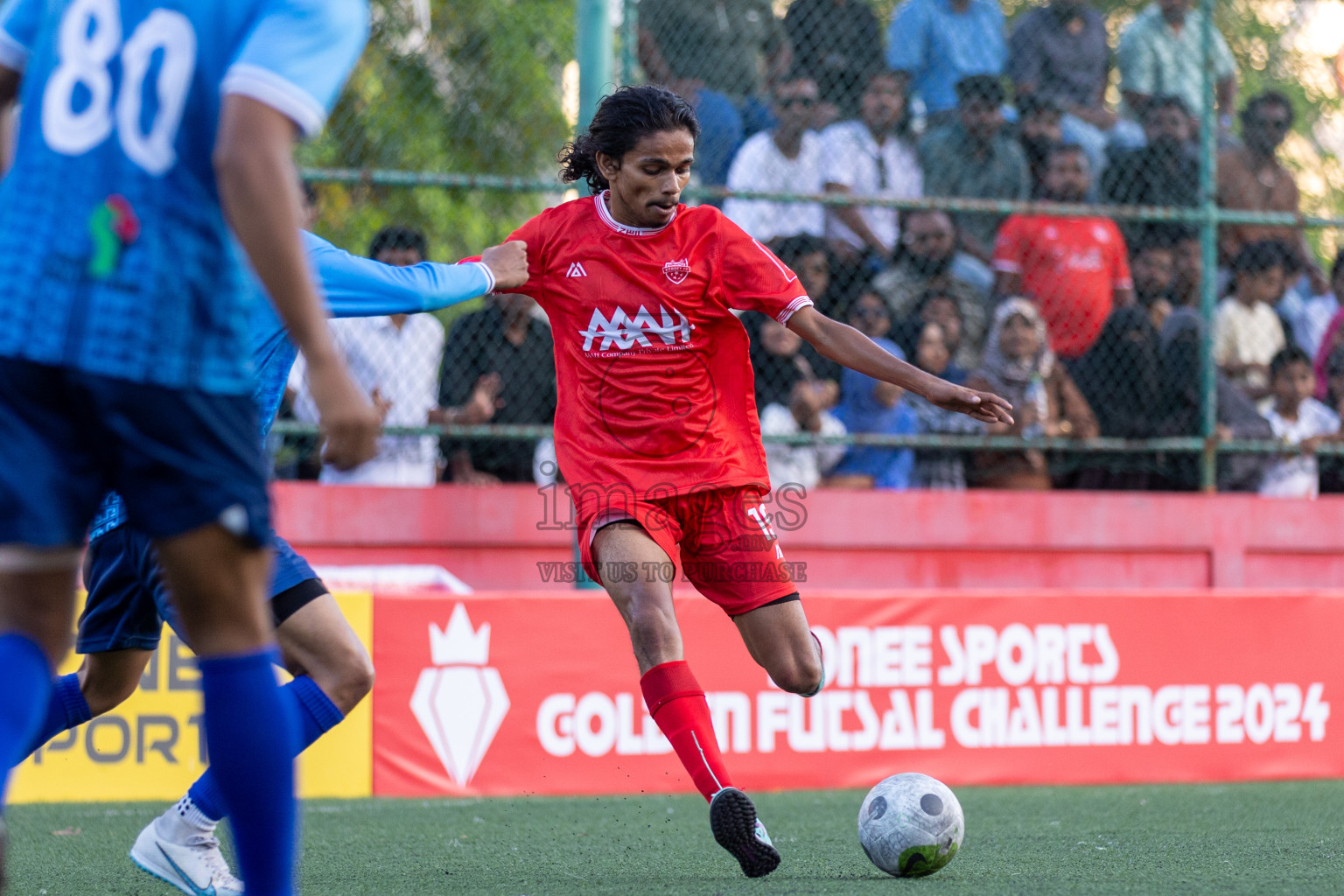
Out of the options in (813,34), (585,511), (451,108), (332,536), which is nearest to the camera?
(585,511)

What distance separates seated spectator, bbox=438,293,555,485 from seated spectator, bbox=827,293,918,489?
1559 mm

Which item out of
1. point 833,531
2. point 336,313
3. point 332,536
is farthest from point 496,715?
point 336,313

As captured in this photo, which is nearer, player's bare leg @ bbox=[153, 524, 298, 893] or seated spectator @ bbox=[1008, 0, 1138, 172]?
player's bare leg @ bbox=[153, 524, 298, 893]

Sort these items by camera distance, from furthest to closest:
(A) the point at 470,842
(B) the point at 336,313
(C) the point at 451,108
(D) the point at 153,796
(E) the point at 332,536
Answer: (C) the point at 451,108 < (E) the point at 332,536 < (D) the point at 153,796 < (A) the point at 470,842 < (B) the point at 336,313

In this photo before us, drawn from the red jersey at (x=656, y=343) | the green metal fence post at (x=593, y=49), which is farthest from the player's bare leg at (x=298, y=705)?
the green metal fence post at (x=593, y=49)

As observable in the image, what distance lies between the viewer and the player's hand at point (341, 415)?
2117mm

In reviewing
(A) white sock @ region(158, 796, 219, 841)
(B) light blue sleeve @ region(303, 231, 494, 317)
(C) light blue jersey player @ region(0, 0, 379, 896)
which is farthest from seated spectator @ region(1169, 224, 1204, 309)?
(C) light blue jersey player @ region(0, 0, 379, 896)

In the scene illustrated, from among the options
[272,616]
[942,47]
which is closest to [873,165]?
[942,47]

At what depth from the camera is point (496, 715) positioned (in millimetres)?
6707

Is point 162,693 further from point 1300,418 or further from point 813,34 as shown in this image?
point 1300,418

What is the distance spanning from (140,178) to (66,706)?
2408 millimetres

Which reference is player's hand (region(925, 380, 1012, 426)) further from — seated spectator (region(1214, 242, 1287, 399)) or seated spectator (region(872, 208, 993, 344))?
seated spectator (region(1214, 242, 1287, 399))

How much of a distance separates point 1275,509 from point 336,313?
5940mm

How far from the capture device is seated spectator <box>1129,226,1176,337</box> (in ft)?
26.9
